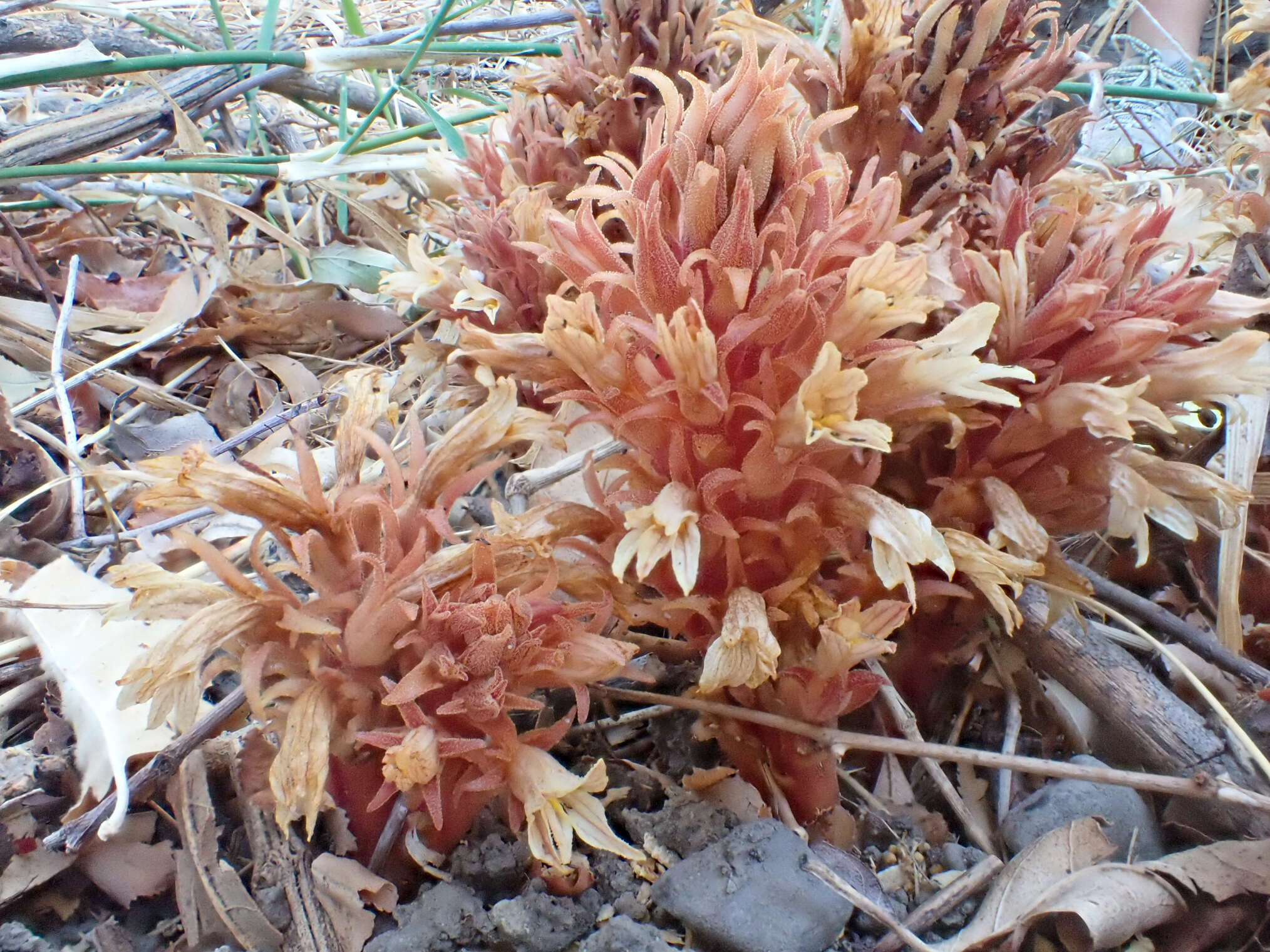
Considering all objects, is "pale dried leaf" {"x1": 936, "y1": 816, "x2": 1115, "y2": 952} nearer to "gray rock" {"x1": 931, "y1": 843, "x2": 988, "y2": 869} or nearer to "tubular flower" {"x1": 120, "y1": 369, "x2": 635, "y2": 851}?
"gray rock" {"x1": 931, "y1": 843, "x2": 988, "y2": 869}

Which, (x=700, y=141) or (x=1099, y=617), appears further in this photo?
(x=1099, y=617)

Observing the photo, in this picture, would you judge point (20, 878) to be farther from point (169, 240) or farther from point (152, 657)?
point (169, 240)

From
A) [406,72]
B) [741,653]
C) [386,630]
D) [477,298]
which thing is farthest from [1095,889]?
[406,72]

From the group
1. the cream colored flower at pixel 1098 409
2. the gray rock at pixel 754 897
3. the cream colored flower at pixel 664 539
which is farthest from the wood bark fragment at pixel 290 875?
the cream colored flower at pixel 1098 409

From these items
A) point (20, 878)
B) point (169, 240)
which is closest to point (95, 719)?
point (20, 878)

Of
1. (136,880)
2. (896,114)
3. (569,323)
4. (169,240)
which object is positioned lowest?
(136,880)

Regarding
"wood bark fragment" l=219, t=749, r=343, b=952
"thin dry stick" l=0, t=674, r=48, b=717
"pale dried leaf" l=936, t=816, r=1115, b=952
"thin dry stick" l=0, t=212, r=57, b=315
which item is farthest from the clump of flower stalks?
"thin dry stick" l=0, t=212, r=57, b=315

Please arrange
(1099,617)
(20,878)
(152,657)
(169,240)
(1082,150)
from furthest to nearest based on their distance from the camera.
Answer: (1082,150), (169,240), (1099,617), (20,878), (152,657)
